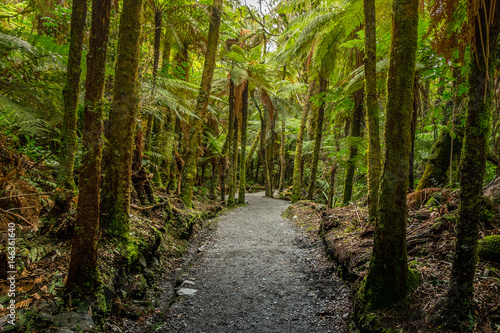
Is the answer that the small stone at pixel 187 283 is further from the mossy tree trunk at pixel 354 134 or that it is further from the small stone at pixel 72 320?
the mossy tree trunk at pixel 354 134

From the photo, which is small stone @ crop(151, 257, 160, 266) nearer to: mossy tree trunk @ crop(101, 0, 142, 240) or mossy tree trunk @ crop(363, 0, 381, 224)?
mossy tree trunk @ crop(101, 0, 142, 240)

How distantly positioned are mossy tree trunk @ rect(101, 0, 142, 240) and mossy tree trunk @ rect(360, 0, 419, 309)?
11.9 ft

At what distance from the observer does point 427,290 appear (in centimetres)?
287

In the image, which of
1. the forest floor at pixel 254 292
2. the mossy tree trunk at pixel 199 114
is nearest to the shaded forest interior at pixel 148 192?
the forest floor at pixel 254 292

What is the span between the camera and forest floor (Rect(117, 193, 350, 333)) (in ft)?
10.8

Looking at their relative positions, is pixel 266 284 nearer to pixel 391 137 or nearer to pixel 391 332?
pixel 391 332

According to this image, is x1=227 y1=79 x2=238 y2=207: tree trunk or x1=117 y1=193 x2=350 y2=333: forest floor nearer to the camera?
x1=117 y1=193 x2=350 y2=333: forest floor

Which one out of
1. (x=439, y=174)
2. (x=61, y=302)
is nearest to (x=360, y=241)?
(x=439, y=174)

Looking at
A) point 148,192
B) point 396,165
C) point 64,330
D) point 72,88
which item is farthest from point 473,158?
point 148,192

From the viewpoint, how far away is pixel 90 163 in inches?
108

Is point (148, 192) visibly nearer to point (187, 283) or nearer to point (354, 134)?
point (187, 283)

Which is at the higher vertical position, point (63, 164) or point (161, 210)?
point (63, 164)

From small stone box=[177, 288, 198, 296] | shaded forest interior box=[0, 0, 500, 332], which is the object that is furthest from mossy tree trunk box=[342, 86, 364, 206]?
small stone box=[177, 288, 198, 296]

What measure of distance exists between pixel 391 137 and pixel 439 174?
13.3 ft
